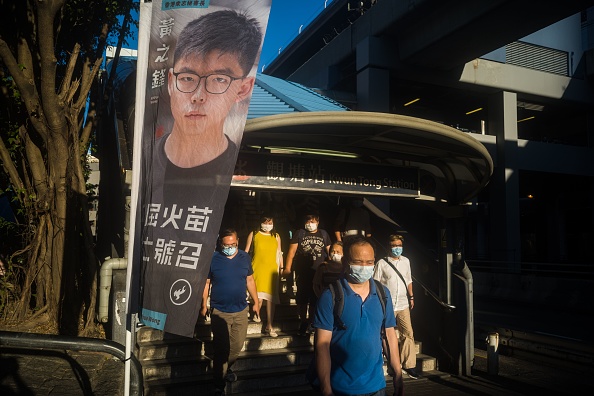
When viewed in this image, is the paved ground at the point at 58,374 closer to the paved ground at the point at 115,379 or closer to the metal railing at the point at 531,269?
the paved ground at the point at 115,379

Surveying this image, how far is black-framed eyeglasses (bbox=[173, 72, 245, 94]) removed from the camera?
343 cm

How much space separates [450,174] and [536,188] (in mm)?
29440

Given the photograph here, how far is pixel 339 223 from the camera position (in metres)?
11.1

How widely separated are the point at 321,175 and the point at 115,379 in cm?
383

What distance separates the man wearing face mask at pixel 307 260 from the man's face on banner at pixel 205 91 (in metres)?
5.45

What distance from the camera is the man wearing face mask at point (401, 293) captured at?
8.24 meters

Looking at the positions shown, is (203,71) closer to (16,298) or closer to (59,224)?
(59,224)

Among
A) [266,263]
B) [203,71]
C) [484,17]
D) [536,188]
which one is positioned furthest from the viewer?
[536,188]

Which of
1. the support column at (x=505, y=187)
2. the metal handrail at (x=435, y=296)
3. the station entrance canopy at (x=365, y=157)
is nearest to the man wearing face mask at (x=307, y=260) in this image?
the station entrance canopy at (x=365, y=157)

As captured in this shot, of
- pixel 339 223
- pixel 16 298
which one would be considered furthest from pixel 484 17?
pixel 16 298

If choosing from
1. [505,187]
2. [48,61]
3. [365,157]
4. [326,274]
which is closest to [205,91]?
[326,274]

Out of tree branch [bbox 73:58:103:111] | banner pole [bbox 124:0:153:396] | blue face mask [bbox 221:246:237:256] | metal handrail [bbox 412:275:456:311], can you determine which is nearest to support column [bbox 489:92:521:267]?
metal handrail [bbox 412:275:456:311]

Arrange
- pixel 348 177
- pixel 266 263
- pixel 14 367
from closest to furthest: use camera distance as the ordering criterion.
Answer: pixel 14 367, pixel 348 177, pixel 266 263

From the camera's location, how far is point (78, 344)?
12.2 ft
